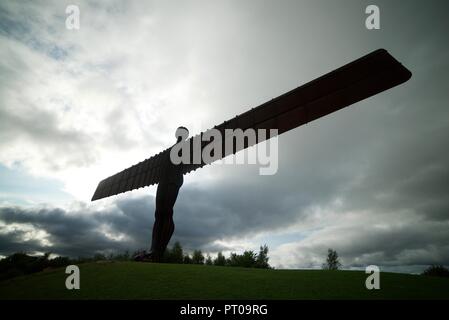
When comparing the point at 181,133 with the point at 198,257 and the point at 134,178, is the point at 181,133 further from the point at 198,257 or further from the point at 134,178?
the point at 198,257

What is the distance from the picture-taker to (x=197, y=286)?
6.18 metres

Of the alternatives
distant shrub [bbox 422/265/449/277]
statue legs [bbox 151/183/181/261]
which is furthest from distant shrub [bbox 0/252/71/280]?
distant shrub [bbox 422/265/449/277]

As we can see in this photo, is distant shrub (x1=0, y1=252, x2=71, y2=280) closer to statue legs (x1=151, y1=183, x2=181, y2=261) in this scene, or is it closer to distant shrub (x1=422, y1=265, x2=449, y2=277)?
statue legs (x1=151, y1=183, x2=181, y2=261)

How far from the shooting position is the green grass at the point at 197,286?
5.68 metres

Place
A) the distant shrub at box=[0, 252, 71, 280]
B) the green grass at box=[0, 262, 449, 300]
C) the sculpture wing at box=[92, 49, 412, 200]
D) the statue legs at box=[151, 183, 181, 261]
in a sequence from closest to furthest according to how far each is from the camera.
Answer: the green grass at box=[0, 262, 449, 300] → the sculpture wing at box=[92, 49, 412, 200] → the statue legs at box=[151, 183, 181, 261] → the distant shrub at box=[0, 252, 71, 280]

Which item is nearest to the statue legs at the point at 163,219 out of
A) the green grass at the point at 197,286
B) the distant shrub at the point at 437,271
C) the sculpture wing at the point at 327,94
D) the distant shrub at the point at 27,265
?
the green grass at the point at 197,286

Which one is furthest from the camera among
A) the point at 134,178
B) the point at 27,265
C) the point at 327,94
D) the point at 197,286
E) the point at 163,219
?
the point at 134,178

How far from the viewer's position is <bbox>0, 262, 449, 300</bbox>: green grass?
5.68 metres

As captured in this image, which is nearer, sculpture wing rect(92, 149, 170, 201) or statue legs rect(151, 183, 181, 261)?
statue legs rect(151, 183, 181, 261)

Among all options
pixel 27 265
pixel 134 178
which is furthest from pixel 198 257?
pixel 27 265

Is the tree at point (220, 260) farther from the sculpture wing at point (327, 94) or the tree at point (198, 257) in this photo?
the sculpture wing at point (327, 94)

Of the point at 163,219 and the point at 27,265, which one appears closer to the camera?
the point at 163,219
